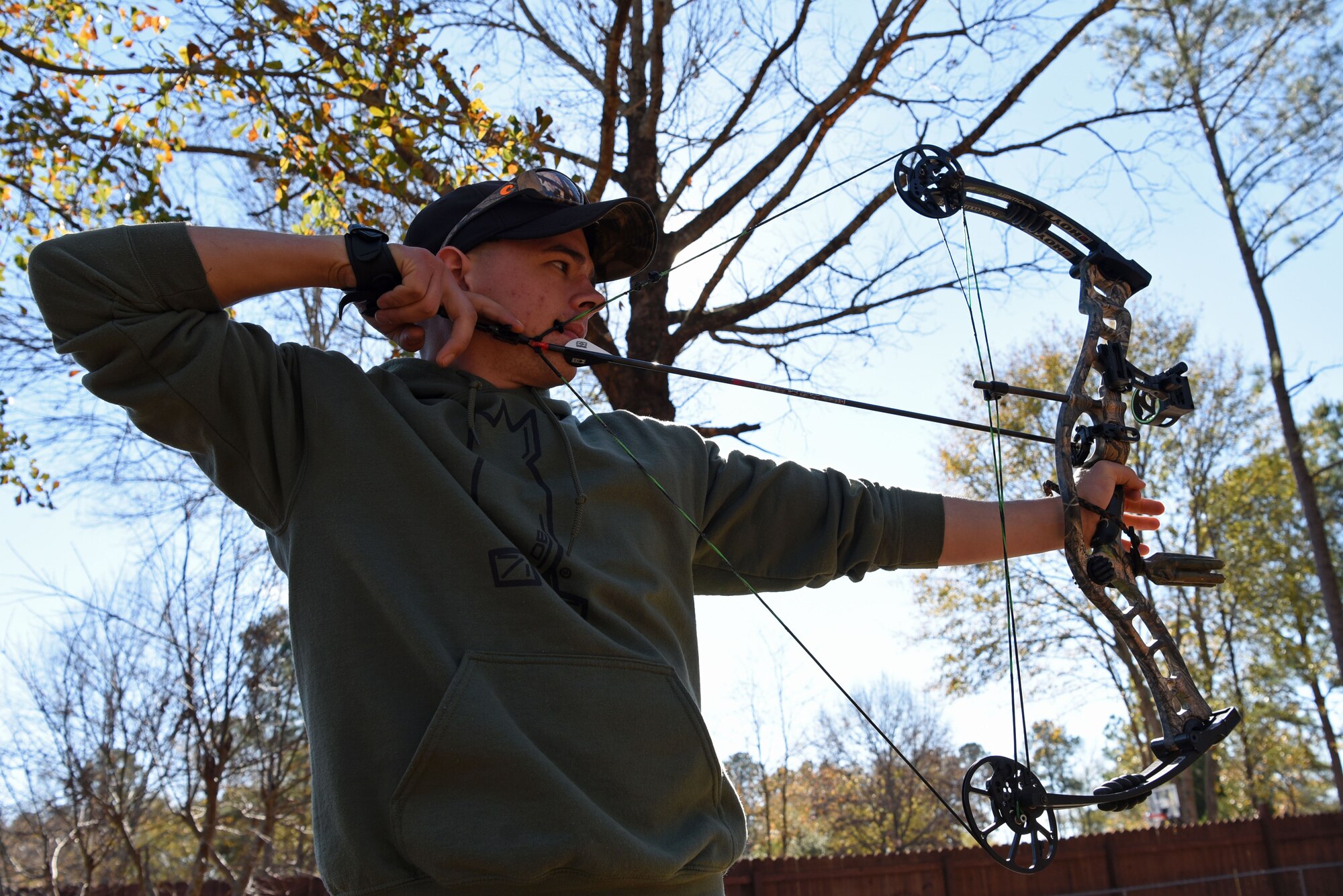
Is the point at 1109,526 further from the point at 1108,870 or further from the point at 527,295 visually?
the point at 1108,870

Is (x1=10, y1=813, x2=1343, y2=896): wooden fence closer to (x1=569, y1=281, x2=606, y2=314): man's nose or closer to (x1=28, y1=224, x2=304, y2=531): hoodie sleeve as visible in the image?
(x1=569, y1=281, x2=606, y2=314): man's nose

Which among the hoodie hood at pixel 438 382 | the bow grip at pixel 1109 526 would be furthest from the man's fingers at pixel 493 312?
the bow grip at pixel 1109 526

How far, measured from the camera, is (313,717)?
1.48 m

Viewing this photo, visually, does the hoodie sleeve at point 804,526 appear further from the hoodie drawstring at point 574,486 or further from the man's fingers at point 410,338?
the man's fingers at point 410,338

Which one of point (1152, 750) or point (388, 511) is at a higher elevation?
point (388, 511)

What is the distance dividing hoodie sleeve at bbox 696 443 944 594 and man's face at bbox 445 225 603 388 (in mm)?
388

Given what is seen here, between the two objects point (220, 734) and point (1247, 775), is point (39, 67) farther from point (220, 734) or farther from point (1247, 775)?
point (1247, 775)

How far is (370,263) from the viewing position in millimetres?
1689

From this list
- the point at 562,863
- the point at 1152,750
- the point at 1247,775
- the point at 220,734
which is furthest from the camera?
the point at 1247,775

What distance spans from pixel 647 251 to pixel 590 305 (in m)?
0.31

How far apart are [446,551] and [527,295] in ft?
1.94

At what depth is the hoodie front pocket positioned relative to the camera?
133cm

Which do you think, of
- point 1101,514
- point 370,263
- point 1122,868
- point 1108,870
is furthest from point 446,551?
point 1122,868

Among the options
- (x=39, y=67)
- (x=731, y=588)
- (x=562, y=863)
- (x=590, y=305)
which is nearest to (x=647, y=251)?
(x=590, y=305)
